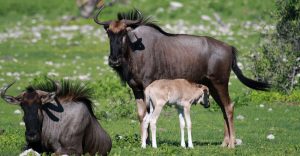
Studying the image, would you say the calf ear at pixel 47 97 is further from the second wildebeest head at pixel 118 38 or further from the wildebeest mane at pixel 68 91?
the second wildebeest head at pixel 118 38

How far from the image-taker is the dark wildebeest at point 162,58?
13805 millimetres

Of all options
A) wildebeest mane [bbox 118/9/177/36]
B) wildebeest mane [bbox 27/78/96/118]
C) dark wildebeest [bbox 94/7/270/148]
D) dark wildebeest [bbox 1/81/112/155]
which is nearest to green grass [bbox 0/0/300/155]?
dark wildebeest [bbox 1/81/112/155]

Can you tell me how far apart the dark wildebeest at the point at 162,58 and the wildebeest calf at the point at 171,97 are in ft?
1.63

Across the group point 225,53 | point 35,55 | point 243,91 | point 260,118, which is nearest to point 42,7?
point 35,55

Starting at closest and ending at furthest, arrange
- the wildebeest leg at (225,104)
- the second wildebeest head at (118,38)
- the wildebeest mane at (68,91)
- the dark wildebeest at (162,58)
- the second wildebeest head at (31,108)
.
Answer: the second wildebeest head at (31,108) → the wildebeest mane at (68,91) → the second wildebeest head at (118,38) → the dark wildebeest at (162,58) → the wildebeest leg at (225,104)

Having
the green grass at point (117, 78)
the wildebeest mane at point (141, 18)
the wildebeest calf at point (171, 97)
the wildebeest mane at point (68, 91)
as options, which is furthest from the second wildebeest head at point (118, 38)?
the wildebeest mane at point (68, 91)

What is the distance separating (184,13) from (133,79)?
25943 mm

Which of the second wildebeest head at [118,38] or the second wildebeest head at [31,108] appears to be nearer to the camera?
the second wildebeest head at [31,108]

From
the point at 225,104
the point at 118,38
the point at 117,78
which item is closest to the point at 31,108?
the point at 118,38

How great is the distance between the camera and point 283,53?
66.4ft

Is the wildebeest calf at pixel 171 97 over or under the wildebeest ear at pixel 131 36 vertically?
under

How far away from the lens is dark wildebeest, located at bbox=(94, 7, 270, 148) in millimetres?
13805

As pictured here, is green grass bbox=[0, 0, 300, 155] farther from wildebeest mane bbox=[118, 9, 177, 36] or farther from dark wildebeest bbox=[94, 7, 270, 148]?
wildebeest mane bbox=[118, 9, 177, 36]

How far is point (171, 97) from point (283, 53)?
749 centimetres
